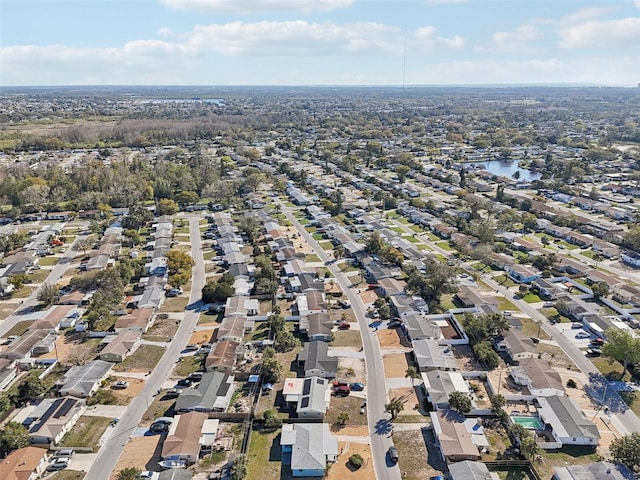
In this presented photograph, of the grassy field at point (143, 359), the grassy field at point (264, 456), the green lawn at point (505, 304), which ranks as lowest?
the grassy field at point (264, 456)

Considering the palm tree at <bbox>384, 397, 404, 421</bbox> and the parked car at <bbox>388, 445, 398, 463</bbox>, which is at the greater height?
the palm tree at <bbox>384, 397, 404, 421</bbox>

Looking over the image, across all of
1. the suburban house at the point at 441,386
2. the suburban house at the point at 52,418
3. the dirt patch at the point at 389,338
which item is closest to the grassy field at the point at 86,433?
the suburban house at the point at 52,418

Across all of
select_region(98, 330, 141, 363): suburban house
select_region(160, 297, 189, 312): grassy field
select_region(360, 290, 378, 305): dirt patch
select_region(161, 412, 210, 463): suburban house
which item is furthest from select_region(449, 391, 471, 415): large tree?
select_region(160, 297, 189, 312): grassy field

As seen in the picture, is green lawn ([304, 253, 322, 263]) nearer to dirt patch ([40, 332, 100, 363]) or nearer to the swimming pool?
dirt patch ([40, 332, 100, 363])

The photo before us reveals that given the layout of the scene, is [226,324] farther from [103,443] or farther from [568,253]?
[568,253]

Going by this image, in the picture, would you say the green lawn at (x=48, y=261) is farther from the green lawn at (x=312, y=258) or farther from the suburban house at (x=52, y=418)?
the green lawn at (x=312, y=258)

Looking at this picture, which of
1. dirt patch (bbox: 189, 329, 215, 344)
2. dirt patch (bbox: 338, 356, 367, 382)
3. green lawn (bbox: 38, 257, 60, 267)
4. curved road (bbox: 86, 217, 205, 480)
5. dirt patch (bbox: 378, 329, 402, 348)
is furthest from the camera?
green lawn (bbox: 38, 257, 60, 267)
